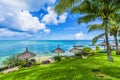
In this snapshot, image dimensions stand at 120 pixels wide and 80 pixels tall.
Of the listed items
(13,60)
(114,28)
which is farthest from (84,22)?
(13,60)

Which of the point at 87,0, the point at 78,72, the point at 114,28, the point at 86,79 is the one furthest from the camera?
the point at 114,28

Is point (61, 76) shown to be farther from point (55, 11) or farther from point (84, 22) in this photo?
point (84, 22)

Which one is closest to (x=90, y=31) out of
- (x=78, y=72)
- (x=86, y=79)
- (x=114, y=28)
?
(x=114, y=28)

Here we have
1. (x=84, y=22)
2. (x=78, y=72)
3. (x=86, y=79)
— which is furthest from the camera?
(x=84, y=22)

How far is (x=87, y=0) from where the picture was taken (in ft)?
39.6

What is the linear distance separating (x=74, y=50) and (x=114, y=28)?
18.3 feet

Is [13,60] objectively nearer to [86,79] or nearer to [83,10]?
[83,10]

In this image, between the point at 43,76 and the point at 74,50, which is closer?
the point at 43,76

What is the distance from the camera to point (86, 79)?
745 cm

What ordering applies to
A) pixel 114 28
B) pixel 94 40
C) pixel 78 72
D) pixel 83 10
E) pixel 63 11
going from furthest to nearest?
pixel 114 28 < pixel 94 40 < pixel 83 10 < pixel 63 11 < pixel 78 72

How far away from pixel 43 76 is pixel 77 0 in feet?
15.7

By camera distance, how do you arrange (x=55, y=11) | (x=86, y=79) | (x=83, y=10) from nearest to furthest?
(x=86, y=79) → (x=55, y=11) → (x=83, y=10)

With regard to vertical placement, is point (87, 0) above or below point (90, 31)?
above

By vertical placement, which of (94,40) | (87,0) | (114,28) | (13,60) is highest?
(87,0)
